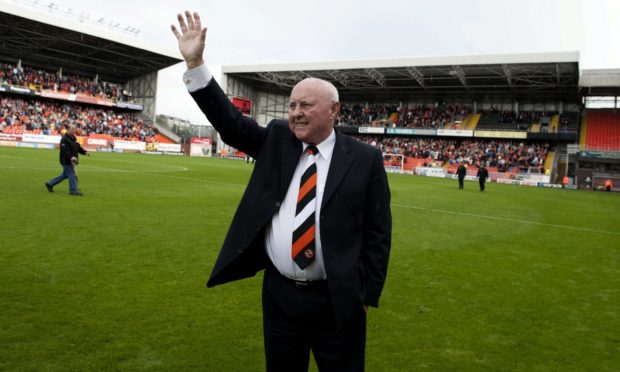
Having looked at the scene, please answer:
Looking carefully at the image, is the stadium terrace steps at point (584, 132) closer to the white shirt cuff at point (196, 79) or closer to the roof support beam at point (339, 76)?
the roof support beam at point (339, 76)

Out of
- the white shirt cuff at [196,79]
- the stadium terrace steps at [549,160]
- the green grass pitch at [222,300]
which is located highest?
the stadium terrace steps at [549,160]

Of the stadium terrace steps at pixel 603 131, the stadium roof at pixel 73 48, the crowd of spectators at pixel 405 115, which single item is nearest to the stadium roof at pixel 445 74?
the crowd of spectators at pixel 405 115

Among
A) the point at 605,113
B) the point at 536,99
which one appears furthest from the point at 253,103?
the point at 605,113

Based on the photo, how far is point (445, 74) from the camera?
49219mm

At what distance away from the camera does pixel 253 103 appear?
6594 centimetres

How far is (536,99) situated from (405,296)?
55.0 metres

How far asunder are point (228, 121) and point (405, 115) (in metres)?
58.7

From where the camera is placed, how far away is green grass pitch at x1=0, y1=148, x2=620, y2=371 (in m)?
3.92

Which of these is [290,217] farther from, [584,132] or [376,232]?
[584,132]

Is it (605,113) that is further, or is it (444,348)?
(605,113)

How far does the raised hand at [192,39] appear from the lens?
2395mm

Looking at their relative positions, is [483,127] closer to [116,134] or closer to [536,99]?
[536,99]

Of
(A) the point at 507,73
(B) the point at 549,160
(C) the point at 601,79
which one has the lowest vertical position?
(B) the point at 549,160

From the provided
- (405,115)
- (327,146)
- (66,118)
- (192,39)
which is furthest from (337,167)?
(405,115)
